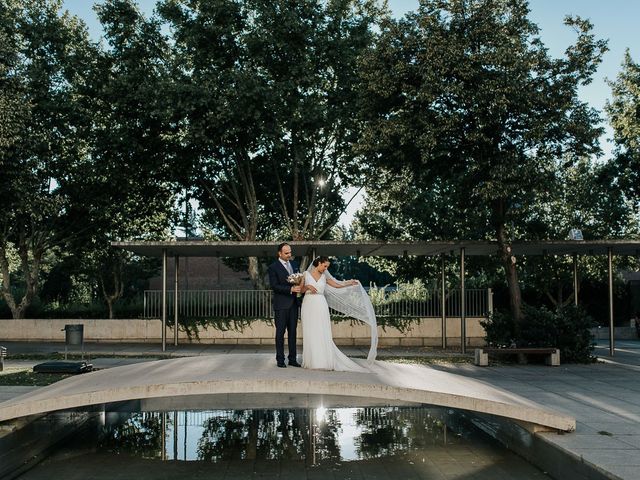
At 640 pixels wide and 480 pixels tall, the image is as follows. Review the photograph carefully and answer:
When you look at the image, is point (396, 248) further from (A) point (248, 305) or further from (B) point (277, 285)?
(B) point (277, 285)

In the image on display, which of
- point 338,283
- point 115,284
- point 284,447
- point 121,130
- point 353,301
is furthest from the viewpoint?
point 115,284

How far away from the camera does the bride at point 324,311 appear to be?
11656 mm

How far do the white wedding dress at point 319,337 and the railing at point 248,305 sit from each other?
54.9 feet

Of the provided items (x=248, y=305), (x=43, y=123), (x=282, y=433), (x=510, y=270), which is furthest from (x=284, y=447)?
(x=43, y=123)

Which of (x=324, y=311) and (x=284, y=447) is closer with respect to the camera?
(x=284, y=447)

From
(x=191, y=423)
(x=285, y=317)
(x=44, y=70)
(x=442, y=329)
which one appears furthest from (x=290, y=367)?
(x=44, y=70)

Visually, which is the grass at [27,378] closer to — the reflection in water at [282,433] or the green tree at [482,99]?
the reflection in water at [282,433]

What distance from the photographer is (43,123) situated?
30156 millimetres

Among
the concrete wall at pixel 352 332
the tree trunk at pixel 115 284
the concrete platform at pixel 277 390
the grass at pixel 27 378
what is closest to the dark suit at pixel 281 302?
the concrete platform at pixel 277 390

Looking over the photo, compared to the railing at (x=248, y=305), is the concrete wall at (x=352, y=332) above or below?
below

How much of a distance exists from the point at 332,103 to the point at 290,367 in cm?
1966

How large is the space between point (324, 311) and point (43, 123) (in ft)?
71.9

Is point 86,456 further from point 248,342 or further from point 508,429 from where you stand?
point 248,342

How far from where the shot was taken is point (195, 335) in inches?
1118
